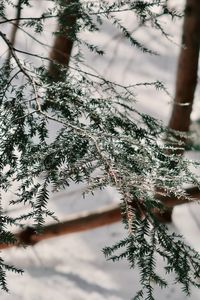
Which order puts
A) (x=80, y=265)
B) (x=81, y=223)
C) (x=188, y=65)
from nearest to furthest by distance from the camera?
(x=81, y=223), (x=188, y=65), (x=80, y=265)

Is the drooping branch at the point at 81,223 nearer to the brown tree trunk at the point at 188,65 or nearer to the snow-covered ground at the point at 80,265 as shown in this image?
the snow-covered ground at the point at 80,265

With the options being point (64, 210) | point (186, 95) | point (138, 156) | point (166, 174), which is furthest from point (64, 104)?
point (64, 210)

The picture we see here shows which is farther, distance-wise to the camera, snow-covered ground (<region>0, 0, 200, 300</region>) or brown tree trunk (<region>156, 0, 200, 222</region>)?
snow-covered ground (<region>0, 0, 200, 300</region>)

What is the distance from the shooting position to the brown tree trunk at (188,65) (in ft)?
19.1

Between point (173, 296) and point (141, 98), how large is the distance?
5.51m

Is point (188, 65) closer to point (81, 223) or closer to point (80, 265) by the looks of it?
point (81, 223)

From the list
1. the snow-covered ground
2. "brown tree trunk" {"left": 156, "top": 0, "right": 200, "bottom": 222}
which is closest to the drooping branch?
the snow-covered ground

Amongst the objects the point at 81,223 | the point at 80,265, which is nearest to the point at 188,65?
the point at 81,223

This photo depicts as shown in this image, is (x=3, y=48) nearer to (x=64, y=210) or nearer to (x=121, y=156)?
(x=64, y=210)

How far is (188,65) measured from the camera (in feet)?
19.6

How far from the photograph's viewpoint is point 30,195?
5.82ft

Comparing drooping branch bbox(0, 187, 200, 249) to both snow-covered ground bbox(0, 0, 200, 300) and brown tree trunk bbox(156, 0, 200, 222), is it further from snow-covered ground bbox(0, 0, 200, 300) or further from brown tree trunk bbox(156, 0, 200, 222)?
brown tree trunk bbox(156, 0, 200, 222)

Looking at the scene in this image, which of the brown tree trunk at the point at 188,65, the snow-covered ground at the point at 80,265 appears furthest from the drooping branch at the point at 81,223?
the brown tree trunk at the point at 188,65

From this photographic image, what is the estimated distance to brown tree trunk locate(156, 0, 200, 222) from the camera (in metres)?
5.82
